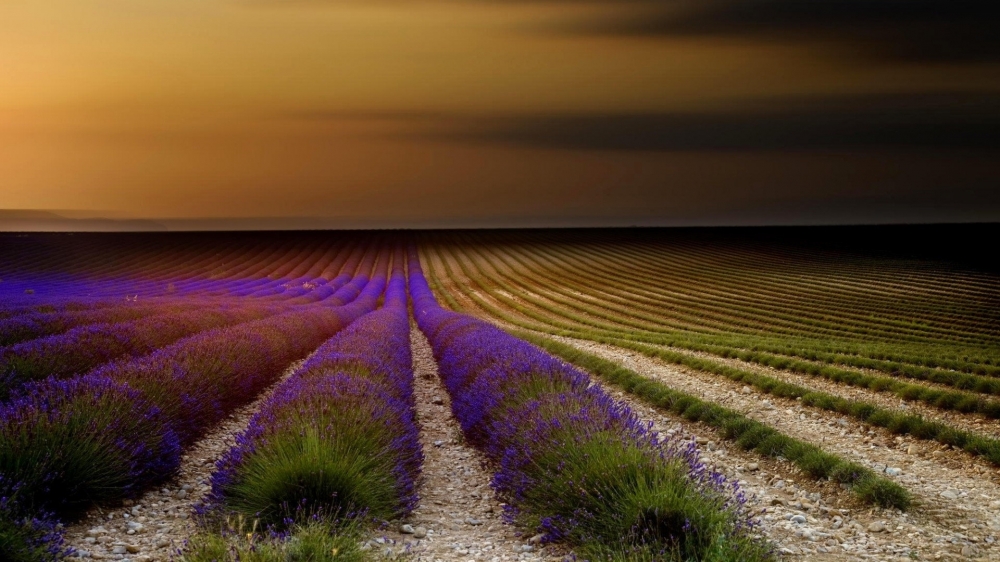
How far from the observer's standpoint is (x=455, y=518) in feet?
17.0

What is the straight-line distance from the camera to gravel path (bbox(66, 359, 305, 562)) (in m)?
4.05

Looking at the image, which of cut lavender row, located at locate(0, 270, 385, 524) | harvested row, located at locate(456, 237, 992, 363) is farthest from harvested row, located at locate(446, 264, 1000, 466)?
cut lavender row, located at locate(0, 270, 385, 524)

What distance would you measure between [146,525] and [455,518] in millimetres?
2226

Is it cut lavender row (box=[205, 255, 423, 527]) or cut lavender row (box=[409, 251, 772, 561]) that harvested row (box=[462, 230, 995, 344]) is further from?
cut lavender row (box=[205, 255, 423, 527])

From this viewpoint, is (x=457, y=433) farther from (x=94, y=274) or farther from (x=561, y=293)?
(x=94, y=274)

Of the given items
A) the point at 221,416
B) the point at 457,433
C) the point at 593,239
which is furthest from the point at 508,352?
the point at 593,239

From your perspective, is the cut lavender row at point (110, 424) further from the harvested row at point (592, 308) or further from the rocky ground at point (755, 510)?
the harvested row at point (592, 308)

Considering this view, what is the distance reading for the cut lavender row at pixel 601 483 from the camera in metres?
3.81

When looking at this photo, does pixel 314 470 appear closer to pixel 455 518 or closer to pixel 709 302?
pixel 455 518

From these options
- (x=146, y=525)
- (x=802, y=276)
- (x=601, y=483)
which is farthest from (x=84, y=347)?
(x=802, y=276)

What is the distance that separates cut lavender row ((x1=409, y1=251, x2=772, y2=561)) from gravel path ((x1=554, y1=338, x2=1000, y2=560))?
1.96ft

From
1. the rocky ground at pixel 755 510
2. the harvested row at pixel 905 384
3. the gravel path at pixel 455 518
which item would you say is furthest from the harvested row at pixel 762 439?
the gravel path at pixel 455 518

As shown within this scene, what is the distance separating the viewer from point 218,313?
15.2 m

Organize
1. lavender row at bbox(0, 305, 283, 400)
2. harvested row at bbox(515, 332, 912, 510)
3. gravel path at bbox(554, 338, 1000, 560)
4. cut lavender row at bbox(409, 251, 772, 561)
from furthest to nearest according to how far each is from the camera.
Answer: lavender row at bbox(0, 305, 283, 400)
harvested row at bbox(515, 332, 912, 510)
gravel path at bbox(554, 338, 1000, 560)
cut lavender row at bbox(409, 251, 772, 561)
